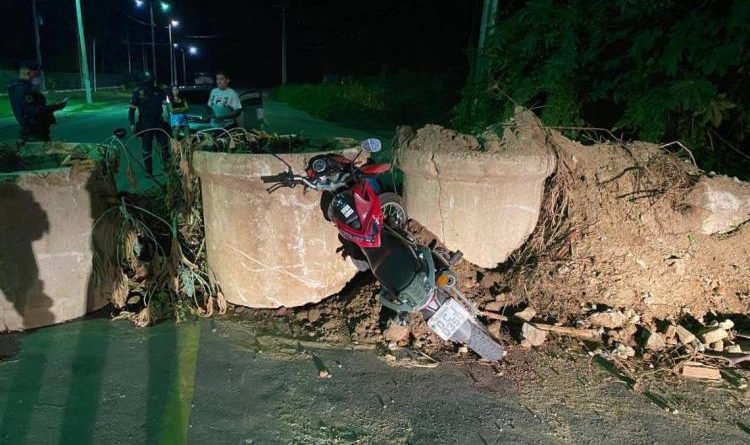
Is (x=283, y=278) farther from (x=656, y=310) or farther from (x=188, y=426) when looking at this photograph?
(x=656, y=310)

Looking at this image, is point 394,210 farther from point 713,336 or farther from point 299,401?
point 713,336

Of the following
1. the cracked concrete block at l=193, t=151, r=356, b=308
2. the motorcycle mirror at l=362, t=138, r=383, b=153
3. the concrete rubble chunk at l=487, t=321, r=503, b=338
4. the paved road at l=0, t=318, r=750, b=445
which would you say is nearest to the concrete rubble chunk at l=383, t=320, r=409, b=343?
the paved road at l=0, t=318, r=750, b=445

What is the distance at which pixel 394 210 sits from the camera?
4.20 meters

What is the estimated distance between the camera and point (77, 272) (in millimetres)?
3953

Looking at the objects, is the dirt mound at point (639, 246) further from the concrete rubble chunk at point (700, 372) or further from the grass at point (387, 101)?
the grass at point (387, 101)

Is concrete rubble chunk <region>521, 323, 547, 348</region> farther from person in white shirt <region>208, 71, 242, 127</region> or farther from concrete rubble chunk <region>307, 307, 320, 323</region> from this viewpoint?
person in white shirt <region>208, 71, 242, 127</region>

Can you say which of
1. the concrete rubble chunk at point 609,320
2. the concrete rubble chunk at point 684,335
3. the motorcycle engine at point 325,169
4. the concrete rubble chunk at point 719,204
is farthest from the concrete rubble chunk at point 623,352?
the motorcycle engine at point 325,169

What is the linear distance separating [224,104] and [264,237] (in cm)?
548

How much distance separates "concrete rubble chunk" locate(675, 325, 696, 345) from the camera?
3.48m

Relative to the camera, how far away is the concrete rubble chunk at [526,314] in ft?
12.3

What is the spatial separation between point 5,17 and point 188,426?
251 feet

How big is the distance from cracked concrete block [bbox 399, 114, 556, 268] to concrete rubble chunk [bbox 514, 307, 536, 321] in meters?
0.52

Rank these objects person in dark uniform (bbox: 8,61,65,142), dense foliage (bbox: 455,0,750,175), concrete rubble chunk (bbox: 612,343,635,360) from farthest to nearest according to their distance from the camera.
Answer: person in dark uniform (bbox: 8,61,65,142)
dense foliage (bbox: 455,0,750,175)
concrete rubble chunk (bbox: 612,343,635,360)

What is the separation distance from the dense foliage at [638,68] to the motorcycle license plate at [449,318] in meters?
2.61
